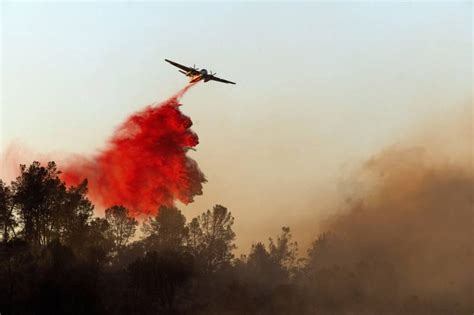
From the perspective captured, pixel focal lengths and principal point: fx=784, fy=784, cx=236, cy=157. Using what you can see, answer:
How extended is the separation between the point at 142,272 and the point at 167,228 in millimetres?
37056

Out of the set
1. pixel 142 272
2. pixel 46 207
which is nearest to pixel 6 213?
pixel 46 207

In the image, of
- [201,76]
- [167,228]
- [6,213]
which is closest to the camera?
[201,76]

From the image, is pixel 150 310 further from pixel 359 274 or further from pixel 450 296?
pixel 450 296

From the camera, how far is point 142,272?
368ft

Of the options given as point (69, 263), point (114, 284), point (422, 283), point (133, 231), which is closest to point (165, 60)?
point (69, 263)

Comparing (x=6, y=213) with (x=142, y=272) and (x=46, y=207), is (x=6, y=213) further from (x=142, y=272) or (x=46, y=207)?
(x=142, y=272)

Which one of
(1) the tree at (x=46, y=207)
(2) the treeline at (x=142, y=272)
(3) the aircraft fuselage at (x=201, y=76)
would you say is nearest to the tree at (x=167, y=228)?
(2) the treeline at (x=142, y=272)

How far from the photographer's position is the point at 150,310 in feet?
373

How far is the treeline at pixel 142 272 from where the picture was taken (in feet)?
325

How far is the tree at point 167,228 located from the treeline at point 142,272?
0.19 meters

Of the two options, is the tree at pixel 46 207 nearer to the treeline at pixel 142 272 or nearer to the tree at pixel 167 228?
the treeline at pixel 142 272

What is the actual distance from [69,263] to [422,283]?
81.2m

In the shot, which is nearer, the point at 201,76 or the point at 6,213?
the point at 201,76

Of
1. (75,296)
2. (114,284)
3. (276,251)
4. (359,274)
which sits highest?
(276,251)
